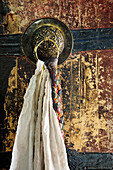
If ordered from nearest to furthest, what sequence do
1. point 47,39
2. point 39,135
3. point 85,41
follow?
point 39,135 < point 47,39 < point 85,41

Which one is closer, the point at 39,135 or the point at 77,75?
the point at 39,135

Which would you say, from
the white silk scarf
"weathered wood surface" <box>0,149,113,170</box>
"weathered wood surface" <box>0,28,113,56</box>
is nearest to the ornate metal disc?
"weathered wood surface" <box>0,28,113,56</box>

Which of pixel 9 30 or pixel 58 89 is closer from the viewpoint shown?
pixel 58 89

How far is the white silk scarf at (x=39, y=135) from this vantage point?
985 millimetres

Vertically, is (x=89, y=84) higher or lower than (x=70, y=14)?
lower

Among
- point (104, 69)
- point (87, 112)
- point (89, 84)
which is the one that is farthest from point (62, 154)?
point (104, 69)

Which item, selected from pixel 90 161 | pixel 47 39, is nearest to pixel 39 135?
pixel 90 161

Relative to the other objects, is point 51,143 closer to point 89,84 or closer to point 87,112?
point 87,112

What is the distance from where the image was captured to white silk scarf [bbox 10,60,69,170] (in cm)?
99

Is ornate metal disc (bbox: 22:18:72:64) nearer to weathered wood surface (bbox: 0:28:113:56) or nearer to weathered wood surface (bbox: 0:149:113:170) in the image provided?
weathered wood surface (bbox: 0:28:113:56)

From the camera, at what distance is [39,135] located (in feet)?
3.27

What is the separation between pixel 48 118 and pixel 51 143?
0.14 meters

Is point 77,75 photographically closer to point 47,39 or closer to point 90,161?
point 47,39

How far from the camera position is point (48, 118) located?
3.36 ft
